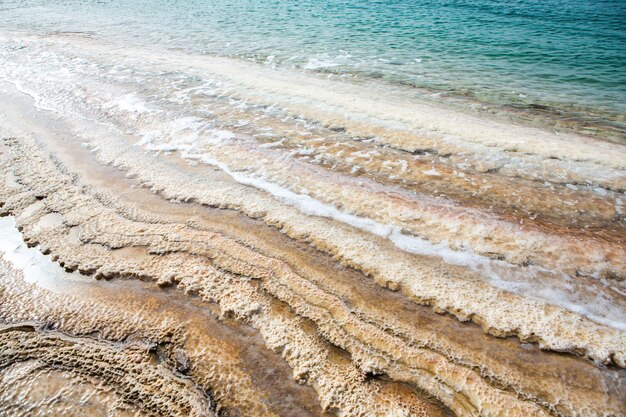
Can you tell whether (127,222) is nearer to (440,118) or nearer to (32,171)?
(32,171)

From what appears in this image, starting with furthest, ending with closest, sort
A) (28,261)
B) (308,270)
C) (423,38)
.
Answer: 1. (423,38)
2. (28,261)
3. (308,270)

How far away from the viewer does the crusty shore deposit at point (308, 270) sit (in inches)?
101

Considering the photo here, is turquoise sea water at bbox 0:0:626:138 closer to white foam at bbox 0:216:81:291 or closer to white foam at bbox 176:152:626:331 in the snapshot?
white foam at bbox 176:152:626:331

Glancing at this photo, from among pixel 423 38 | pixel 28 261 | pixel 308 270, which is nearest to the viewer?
pixel 308 270

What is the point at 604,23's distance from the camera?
17.5m

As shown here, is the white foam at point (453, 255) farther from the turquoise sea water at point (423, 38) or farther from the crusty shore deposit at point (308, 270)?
the turquoise sea water at point (423, 38)

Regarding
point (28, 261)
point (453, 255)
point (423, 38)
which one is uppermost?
point (28, 261)

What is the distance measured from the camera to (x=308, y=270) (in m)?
3.56

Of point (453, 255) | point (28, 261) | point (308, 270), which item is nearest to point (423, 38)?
point (453, 255)

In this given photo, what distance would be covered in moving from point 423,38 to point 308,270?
15172 millimetres

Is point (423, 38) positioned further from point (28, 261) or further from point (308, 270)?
point (28, 261)

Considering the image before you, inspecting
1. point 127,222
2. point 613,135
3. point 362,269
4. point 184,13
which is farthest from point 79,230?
point 184,13

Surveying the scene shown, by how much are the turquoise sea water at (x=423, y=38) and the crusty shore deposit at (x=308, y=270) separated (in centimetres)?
396

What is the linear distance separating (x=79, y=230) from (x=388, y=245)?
3819 millimetres
